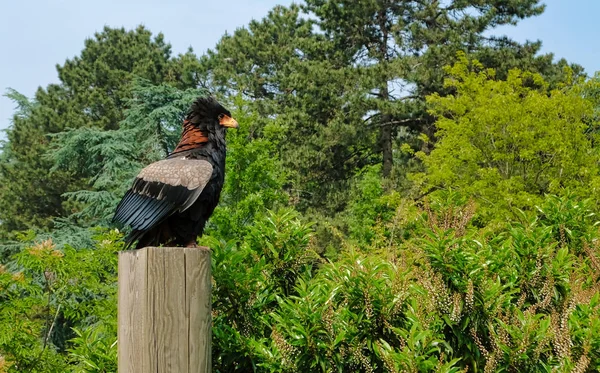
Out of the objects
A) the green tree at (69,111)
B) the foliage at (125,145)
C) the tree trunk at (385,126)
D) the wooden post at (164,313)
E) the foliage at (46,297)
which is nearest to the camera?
the wooden post at (164,313)

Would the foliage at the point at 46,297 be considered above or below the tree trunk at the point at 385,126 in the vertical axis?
below

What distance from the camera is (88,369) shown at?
10.3 feet

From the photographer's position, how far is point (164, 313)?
7.74 ft

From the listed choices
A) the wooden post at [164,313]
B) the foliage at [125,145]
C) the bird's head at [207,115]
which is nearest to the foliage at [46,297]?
the bird's head at [207,115]

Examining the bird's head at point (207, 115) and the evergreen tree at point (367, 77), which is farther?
the evergreen tree at point (367, 77)

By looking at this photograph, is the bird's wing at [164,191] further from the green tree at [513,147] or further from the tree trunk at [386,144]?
the tree trunk at [386,144]

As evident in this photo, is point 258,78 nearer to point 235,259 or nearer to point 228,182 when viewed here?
point 228,182

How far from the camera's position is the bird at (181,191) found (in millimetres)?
3148

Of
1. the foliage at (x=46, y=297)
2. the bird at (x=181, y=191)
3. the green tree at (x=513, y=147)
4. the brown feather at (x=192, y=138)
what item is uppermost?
the green tree at (x=513, y=147)

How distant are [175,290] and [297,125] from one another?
20714 millimetres

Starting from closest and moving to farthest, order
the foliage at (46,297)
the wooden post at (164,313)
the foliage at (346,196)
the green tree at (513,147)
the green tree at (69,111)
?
1. the wooden post at (164,313)
2. the foliage at (346,196)
3. the foliage at (46,297)
4. the green tree at (513,147)
5. the green tree at (69,111)

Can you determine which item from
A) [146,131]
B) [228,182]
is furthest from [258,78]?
[228,182]

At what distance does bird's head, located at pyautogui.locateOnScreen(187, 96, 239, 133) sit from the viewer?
347cm

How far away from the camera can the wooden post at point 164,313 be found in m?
2.35
